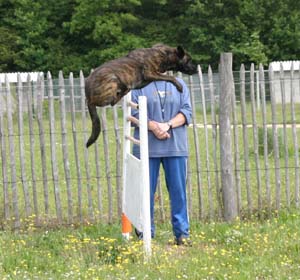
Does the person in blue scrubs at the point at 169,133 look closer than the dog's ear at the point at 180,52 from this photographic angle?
No

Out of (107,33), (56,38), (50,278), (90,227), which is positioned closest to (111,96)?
(50,278)

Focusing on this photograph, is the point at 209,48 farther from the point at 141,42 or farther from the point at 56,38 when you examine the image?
the point at 56,38

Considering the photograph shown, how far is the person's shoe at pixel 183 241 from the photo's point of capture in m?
7.10

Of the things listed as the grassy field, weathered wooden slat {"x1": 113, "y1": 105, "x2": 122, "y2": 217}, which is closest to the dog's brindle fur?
the grassy field

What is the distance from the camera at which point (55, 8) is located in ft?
144

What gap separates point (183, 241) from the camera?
23.3ft

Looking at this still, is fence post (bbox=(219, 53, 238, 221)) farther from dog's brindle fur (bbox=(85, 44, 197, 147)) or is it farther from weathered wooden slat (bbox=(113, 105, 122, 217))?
dog's brindle fur (bbox=(85, 44, 197, 147))

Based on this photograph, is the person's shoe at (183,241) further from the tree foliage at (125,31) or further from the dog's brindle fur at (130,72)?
the tree foliage at (125,31)

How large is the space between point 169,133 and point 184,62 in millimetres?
1508

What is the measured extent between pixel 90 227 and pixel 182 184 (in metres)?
1.56

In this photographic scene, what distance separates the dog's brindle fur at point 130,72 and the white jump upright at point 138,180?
2.57 ft

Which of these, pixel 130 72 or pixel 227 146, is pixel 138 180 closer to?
pixel 130 72

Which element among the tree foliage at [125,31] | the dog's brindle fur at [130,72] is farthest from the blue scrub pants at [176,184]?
the tree foliage at [125,31]

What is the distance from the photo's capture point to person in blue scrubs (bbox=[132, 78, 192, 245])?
6.98 m
